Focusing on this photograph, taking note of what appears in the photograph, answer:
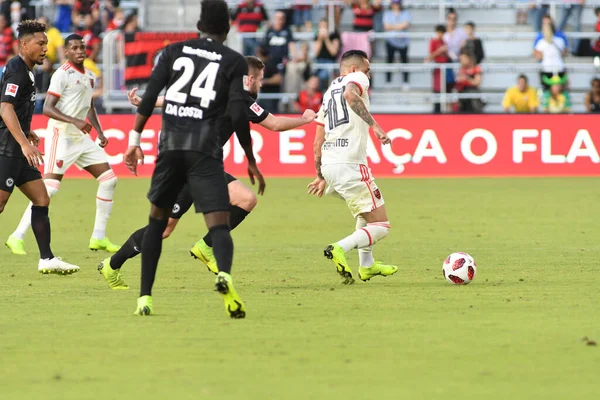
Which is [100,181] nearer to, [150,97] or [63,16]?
[150,97]

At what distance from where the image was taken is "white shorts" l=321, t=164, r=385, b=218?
10234 mm

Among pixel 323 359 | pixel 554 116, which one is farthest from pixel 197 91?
pixel 554 116

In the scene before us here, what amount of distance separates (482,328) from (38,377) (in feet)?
9.32

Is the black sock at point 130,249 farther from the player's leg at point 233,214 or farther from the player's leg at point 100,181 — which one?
the player's leg at point 100,181

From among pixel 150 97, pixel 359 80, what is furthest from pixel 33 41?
pixel 150 97

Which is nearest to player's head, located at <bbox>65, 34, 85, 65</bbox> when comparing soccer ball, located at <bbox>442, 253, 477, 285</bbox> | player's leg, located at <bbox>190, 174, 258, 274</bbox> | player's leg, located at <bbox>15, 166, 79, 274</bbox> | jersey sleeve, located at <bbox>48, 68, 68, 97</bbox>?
jersey sleeve, located at <bbox>48, 68, 68, 97</bbox>

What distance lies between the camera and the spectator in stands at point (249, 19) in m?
27.1

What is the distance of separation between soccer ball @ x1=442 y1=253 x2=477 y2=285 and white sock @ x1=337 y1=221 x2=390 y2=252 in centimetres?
63

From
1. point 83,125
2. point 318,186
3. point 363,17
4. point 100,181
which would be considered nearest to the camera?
point 318,186

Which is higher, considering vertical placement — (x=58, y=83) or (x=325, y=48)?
(x=58, y=83)

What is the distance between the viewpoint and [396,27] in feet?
90.3

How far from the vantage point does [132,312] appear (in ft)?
27.4

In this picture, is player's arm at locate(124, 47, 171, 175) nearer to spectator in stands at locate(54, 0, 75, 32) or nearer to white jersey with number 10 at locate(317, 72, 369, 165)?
white jersey with number 10 at locate(317, 72, 369, 165)

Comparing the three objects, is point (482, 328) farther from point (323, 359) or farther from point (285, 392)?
point (285, 392)
